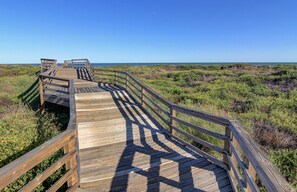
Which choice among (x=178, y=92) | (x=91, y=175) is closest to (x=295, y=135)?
(x=91, y=175)

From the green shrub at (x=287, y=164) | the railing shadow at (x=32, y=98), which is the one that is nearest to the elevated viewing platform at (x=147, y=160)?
the green shrub at (x=287, y=164)

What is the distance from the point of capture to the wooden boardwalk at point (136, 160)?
3.39 meters

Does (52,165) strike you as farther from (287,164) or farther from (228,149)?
(287,164)

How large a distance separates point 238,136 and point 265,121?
6.19 m

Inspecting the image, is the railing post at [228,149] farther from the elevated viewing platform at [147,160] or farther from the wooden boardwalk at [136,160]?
the wooden boardwalk at [136,160]

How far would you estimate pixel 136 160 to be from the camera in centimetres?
420

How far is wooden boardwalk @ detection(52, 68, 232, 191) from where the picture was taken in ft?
11.1

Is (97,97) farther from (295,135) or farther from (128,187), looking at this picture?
(295,135)

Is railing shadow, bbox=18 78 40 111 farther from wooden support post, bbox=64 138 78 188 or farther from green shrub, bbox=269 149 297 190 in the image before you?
green shrub, bbox=269 149 297 190

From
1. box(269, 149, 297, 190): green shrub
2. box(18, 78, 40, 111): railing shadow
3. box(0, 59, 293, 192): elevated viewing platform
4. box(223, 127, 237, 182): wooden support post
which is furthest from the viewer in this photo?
box(18, 78, 40, 111): railing shadow

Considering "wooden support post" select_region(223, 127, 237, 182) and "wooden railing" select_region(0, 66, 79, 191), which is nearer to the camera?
"wooden railing" select_region(0, 66, 79, 191)

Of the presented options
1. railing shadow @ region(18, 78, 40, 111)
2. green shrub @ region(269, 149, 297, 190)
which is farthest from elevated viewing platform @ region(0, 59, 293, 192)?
railing shadow @ region(18, 78, 40, 111)

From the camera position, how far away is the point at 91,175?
144 inches

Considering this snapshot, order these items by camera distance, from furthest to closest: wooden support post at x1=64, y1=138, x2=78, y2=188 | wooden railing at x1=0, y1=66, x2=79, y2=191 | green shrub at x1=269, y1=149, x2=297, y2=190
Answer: green shrub at x1=269, y1=149, x2=297, y2=190
wooden support post at x1=64, y1=138, x2=78, y2=188
wooden railing at x1=0, y1=66, x2=79, y2=191
